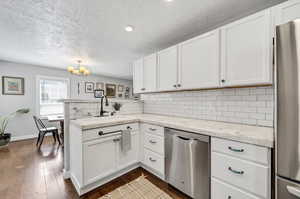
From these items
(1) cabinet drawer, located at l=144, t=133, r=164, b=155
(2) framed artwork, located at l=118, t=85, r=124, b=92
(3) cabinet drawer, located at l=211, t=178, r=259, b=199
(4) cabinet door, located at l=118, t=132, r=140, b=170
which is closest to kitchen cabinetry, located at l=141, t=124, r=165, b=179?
(1) cabinet drawer, located at l=144, t=133, r=164, b=155

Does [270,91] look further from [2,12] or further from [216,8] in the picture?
[2,12]

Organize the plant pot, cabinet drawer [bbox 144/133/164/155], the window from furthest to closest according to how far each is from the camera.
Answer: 1. the window
2. the plant pot
3. cabinet drawer [bbox 144/133/164/155]

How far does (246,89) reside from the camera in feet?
5.44

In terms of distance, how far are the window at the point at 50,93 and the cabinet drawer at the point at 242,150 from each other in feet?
17.5

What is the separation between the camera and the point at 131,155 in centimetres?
211

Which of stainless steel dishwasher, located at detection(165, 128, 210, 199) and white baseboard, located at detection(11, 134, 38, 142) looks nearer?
stainless steel dishwasher, located at detection(165, 128, 210, 199)

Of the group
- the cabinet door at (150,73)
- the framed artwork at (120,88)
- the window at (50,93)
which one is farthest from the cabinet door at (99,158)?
the framed artwork at (120,88)

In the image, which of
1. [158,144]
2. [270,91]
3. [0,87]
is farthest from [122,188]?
[0,87]

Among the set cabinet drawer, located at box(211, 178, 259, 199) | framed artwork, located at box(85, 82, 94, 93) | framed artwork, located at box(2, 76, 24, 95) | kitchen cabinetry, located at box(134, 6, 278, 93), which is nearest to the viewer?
cabinet drawer, located at box(211, 178, 259, 199)

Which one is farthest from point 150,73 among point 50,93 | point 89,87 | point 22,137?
point 22,137

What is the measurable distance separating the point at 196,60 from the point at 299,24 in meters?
1.09

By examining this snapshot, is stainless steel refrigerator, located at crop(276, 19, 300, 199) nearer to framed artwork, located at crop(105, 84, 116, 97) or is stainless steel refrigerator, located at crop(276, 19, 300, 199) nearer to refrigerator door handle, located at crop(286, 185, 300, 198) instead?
refrigerator door handle, located at crop(286, 185, 300, 198)

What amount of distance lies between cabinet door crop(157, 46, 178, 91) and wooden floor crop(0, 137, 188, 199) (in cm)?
153

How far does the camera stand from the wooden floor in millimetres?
1654
